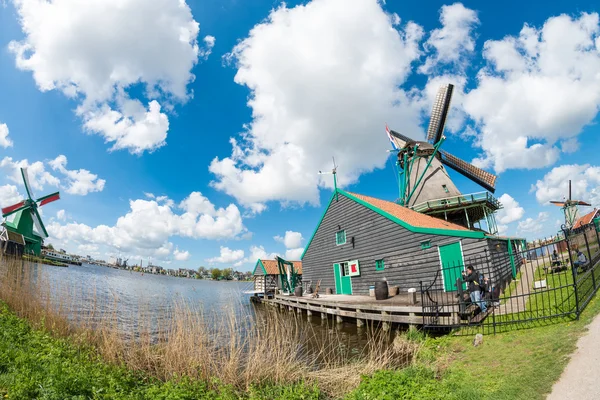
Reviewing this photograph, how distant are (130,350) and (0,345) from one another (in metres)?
2.45

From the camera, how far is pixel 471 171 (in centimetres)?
2684

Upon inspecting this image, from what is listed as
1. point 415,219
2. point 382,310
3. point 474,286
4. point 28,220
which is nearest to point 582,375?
point 474,286

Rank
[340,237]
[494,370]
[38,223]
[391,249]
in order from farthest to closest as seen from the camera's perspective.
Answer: [38,223] → [340,237] → [391,249] → [494,370]

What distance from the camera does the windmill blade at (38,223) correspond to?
5072cm

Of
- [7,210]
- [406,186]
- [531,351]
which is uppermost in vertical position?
[7,210]

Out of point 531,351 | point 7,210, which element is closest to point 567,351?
point 531,351

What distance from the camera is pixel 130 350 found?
266 inches

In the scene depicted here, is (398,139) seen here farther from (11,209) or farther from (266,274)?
(11,209)

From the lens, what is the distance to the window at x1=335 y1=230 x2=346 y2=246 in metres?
19.7

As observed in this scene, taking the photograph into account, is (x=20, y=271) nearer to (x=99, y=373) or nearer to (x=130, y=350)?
(x=130, y=350)

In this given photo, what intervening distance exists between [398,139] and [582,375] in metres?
27.7

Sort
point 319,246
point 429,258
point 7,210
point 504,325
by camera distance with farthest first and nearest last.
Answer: point 7,210, point 319,246, point 429,258, point 504,325

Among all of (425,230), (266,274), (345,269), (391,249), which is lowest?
(266,274)

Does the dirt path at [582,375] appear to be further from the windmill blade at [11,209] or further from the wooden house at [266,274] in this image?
the windmill blade at [11,209]
